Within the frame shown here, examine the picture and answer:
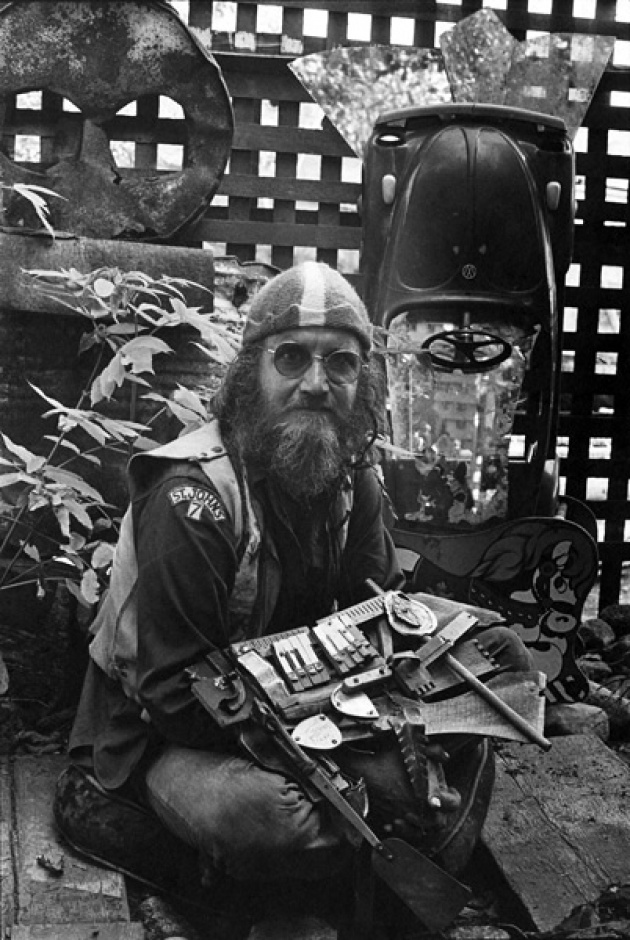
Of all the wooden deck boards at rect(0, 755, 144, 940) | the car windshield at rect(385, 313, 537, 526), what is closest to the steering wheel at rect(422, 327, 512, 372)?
the car windshield at rect(385, 313, 537, 526)

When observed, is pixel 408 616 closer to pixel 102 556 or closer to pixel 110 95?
pixel 102 556

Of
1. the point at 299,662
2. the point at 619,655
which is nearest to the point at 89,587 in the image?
the point at 299,662

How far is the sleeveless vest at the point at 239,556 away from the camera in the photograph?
96.0 inches

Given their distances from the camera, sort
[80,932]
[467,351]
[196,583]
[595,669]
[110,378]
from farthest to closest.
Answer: [595,669]
[467,351]
[110,378]
[196,583]
[80,932]

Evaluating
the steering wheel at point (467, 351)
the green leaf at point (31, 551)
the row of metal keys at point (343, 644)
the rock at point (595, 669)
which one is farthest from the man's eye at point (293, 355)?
the rock at point (595, 669)

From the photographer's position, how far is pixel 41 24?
350cm

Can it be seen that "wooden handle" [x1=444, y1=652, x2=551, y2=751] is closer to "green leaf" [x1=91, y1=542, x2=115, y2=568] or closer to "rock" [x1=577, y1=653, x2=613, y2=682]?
"green leaf" [x1=91, y1=542, x2=115, y2=568]

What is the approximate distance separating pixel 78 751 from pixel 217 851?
0.47 metres

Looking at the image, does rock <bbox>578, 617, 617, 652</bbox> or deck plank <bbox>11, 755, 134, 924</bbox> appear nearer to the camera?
deck plank <bbox>11, 755, 134, 924</bbox>

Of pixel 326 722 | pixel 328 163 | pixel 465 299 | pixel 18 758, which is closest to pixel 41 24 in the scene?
pixel 328 163

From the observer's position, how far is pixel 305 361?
2383mm

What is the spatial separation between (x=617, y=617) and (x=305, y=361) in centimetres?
233

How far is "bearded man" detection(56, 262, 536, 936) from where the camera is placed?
7.47ft

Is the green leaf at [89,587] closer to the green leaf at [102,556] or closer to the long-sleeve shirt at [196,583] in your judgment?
the green leaf at [102,556]
